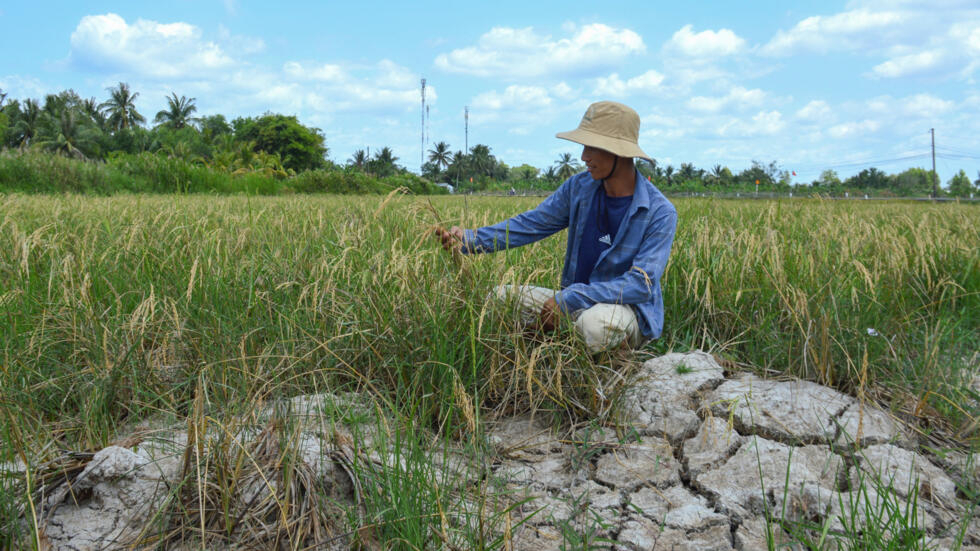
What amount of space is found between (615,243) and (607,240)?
0.41 ft

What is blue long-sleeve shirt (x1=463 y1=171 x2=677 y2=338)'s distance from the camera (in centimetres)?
246

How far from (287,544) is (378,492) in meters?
0.26

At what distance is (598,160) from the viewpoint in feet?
8.41

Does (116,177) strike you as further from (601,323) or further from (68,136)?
(68,136)

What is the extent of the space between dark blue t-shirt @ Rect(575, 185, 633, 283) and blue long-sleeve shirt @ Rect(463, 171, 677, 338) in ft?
0.09

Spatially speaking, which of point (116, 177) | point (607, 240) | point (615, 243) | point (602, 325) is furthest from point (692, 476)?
point (116, 177)

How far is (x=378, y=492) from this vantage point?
1.58 metres

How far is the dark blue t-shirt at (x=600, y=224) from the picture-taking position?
2759 mm

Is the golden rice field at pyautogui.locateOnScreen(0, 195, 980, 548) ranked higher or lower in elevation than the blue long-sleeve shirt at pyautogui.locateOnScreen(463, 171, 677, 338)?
lower

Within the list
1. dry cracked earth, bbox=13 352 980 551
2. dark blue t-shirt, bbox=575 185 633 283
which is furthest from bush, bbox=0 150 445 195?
dry cracked earth, bbox=13 352 980 551

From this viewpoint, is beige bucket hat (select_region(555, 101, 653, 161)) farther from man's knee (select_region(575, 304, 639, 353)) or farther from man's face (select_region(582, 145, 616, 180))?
man's knee (select_region(575, 304, 639, 353))

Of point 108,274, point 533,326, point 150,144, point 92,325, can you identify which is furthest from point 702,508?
point 150,144

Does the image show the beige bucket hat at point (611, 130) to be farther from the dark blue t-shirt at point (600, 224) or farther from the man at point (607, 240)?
the dark blue t-shirt at point (600, 224)

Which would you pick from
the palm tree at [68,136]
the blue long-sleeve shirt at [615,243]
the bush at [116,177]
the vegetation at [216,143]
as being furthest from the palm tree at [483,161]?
the blue long-sleeve shirt at [615,243]
